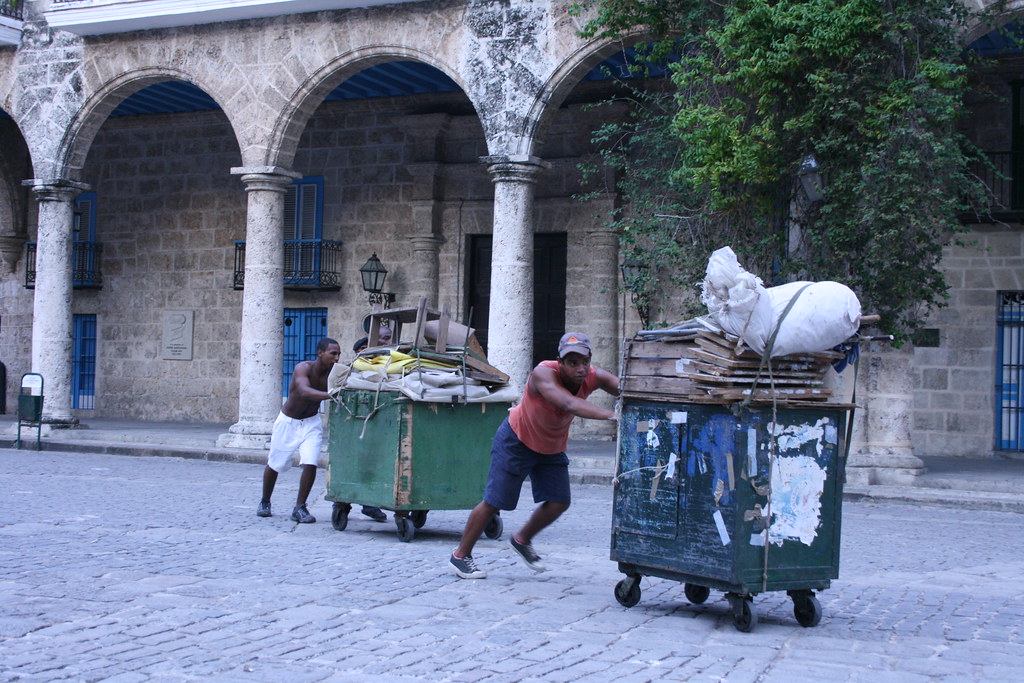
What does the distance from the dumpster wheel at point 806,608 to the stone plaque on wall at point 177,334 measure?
16724mm

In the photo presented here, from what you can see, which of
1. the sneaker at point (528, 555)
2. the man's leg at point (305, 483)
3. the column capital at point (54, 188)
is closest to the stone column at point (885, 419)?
the man's leg at point (305, 483)

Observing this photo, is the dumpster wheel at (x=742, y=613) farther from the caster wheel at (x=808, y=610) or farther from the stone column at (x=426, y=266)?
the stone column at (x=426, y=266)

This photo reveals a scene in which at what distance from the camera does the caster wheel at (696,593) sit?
643 centimetres

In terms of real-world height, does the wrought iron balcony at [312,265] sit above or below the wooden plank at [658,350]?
above

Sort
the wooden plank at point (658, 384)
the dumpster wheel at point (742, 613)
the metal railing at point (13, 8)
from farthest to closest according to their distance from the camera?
the metal railing at point (13, 8) → the wooden plank at point (658, 384) → the dumpster wheel at point (742, 613)

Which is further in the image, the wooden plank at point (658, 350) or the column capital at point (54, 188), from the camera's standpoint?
the column capital at point (54, 188)

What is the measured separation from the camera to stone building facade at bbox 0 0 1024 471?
15.0 m

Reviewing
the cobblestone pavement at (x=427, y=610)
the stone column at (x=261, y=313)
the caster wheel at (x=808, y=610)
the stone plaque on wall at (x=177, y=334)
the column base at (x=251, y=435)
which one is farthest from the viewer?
the stone plaque on wall at (x=177, y=334)

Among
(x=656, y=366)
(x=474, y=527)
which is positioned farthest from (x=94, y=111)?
(x=656, y=366)

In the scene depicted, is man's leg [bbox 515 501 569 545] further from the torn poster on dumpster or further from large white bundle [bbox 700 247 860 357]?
large white bundle [bbox 700 247 860 357]

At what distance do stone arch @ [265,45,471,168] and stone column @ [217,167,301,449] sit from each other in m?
0.30

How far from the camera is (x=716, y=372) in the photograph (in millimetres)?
5934

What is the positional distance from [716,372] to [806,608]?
126cm

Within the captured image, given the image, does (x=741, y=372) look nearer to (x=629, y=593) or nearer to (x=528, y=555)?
(x=629, y=593)
